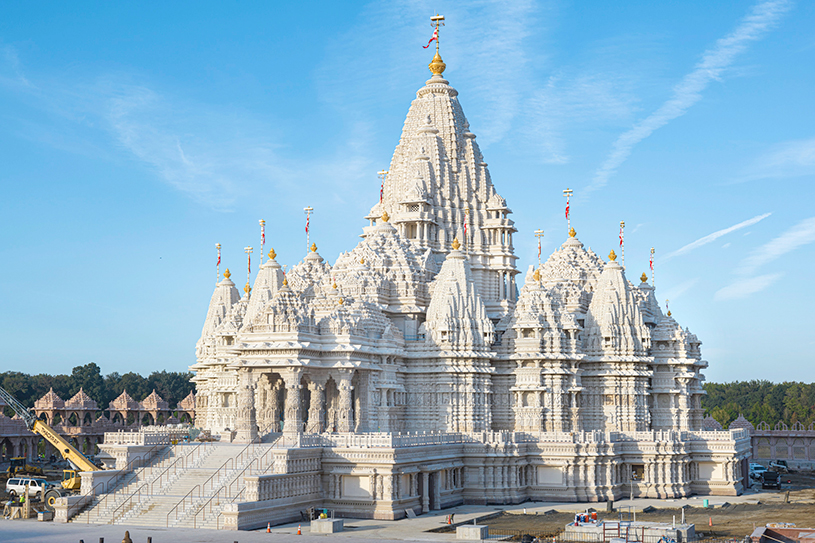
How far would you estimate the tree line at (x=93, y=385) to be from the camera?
107 metres

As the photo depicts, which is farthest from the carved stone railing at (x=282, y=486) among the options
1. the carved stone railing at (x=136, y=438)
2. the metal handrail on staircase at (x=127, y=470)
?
the carved stone railing at (x=136, y=438)

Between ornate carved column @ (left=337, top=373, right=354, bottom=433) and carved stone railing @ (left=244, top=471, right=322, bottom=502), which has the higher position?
ornate carved column @ (left=337, top=373, right=354, bottom=433)

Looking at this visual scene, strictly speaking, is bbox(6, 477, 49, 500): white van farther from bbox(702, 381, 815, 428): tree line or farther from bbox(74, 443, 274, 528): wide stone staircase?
bbox(702, 381, 815, 428): tree line

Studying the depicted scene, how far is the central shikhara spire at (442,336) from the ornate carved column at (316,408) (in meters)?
0.07

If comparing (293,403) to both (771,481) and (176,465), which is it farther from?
(771,481)

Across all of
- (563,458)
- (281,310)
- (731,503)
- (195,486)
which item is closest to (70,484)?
(195,486)

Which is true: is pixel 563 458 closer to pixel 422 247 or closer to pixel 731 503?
pixel 731 503

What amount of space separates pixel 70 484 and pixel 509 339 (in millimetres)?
24724

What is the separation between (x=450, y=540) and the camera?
1356 inches

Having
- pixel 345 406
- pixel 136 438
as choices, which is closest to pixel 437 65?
pixel 345 406

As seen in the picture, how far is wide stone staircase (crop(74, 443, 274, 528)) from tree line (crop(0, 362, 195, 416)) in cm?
6949

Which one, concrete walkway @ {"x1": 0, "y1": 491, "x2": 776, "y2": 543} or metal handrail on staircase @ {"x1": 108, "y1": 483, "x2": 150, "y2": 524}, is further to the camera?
metal handrail on staircase @ {"x1": 108, "y1": 483, "x2": 150, "y2": 524}

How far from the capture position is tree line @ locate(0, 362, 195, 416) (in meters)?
107

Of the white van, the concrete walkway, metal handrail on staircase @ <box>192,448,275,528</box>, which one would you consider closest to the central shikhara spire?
metal handrail on staircase @ <box>192,448,275,528</box>
